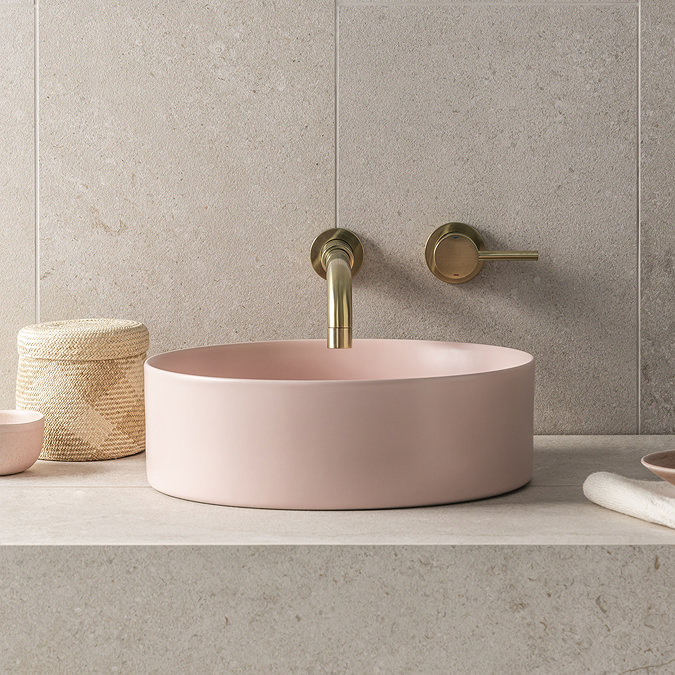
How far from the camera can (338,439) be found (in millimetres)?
750

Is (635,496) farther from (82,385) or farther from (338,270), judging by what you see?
(82,385)

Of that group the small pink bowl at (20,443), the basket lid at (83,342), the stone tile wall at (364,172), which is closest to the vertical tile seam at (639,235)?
the stone tile wall at (364,172)

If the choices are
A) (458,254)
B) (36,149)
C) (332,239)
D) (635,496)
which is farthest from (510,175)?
(36,149)

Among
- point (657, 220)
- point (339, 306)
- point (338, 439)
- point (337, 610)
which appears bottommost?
point (337, 610)

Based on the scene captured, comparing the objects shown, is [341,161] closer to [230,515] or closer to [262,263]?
[262,263]

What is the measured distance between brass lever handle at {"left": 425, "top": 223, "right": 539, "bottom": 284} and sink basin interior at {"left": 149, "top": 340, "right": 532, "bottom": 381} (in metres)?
0.10

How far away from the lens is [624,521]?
73cm

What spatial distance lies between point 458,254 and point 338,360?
20 cm

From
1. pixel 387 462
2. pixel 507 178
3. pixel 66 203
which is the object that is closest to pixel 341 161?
pixel 507 178

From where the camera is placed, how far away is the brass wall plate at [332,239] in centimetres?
108

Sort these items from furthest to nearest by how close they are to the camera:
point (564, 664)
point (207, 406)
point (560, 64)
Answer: point (560, 64) < point (207, 406) < point (564, 664)

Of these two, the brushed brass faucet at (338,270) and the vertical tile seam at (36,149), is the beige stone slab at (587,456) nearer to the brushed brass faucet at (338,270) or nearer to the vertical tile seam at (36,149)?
the brushed brass faucet at (338,270)

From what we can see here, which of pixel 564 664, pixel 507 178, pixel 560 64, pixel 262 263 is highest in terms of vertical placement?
pixel 560 64

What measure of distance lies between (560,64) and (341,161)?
30 centimetres
